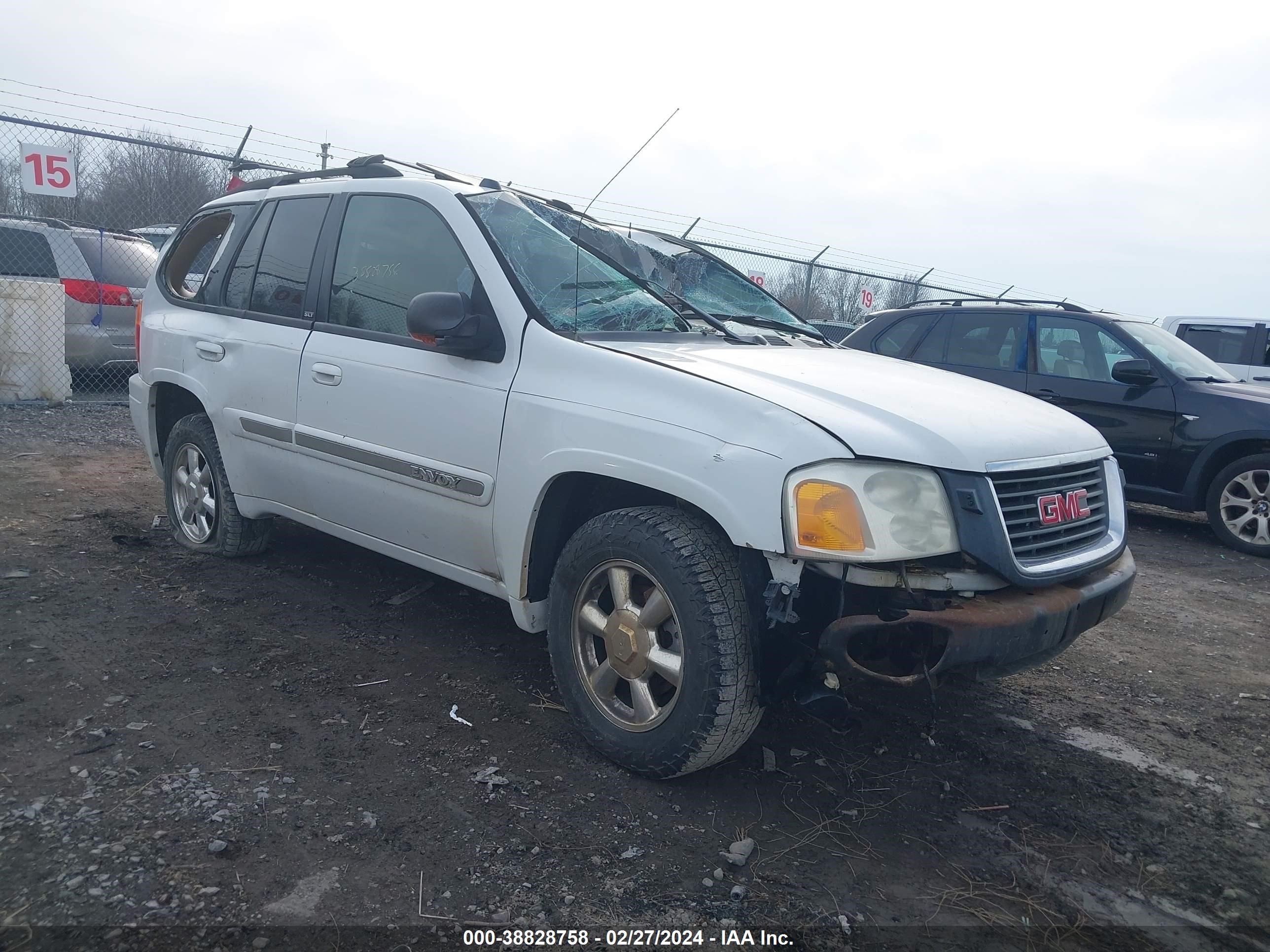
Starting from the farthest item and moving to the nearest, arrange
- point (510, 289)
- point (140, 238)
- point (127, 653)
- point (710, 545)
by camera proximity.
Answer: point (140, 238), point (127, 653), point (510, 289), point (710, 545)

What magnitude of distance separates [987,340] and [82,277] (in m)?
9.08

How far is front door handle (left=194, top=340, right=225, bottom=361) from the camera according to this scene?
172 inches

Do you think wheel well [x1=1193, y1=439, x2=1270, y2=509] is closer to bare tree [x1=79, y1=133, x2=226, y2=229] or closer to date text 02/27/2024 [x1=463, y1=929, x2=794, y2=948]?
date text 02/27/2024 [x1=463, y1=929, x2=794, y2=948]

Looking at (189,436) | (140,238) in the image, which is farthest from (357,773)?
(140,238)

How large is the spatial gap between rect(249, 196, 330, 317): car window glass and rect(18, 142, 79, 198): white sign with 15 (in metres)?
6.01

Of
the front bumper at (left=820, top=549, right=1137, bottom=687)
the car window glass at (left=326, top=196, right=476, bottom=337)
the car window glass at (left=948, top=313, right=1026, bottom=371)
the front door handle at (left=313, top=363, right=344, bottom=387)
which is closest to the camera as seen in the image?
the front bumper at (left=820, top=549, right=1137, bottom=687)

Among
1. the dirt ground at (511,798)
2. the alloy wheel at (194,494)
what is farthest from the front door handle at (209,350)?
the dirt ground at (511,798)

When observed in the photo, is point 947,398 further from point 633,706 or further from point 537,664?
point 537,664

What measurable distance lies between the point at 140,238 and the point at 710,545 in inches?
403

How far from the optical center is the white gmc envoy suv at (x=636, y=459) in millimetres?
2504

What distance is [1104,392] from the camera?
713 cm

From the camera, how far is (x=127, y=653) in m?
3.55

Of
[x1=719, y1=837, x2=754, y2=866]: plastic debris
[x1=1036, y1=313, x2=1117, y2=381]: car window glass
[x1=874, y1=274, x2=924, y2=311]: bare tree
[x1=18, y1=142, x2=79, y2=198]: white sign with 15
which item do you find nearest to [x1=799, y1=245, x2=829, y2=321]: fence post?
[x1=874, y1=274, x2=924, y2=311]: bare tree

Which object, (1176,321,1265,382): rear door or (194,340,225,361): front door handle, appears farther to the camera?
(1176,321,1265,382): rear door
